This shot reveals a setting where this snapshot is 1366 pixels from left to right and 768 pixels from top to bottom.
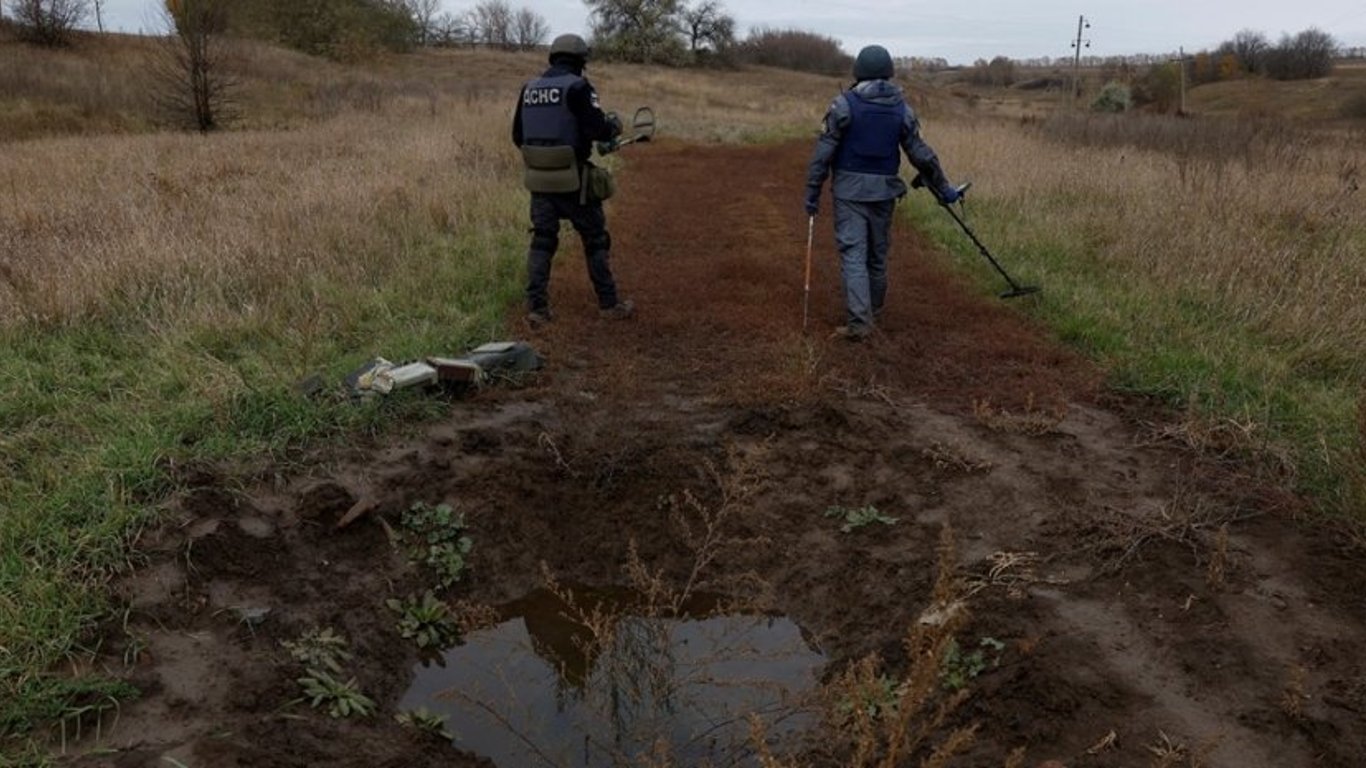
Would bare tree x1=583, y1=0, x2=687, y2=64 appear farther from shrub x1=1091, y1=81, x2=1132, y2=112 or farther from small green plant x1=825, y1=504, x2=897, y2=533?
small green plant x1=825, y1=504, x2=897, y2=533

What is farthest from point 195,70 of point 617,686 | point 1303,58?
point 1303,58

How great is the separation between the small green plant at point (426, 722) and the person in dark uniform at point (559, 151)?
356cm

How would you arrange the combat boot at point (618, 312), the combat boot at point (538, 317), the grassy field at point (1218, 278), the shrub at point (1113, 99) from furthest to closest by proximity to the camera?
the shrub at point (1113, 99)
the combat boot at point (618, 312)
the combat boot at point (538, 317)
the grassy field at point (1218, 278)

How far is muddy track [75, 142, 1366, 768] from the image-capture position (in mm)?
2775

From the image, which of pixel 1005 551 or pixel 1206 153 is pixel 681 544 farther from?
pixel 1206 153

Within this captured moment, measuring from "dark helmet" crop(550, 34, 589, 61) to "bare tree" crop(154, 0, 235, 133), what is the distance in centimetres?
1710

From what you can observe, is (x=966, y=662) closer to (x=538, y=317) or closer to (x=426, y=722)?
(x=426, y=722)

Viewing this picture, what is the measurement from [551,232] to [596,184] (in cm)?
48

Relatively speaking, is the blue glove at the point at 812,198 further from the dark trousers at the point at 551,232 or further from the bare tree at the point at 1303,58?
the bare tree at the point at 1303,58

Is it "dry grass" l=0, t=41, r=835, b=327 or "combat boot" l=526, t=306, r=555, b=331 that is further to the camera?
"combat boot" l=526, t=306, r=555, b=331

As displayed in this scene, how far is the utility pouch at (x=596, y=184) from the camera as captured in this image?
627cm

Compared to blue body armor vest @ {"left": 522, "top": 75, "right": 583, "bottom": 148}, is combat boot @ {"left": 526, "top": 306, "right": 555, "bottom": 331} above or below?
below

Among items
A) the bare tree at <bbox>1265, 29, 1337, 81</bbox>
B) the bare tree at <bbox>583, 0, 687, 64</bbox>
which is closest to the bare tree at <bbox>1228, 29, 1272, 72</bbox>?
the bare tree at <bbox>1265, 29, 1337, 81</bbox>

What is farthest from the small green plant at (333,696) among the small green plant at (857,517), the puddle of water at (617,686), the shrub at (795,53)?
the shrub at (795,53)
